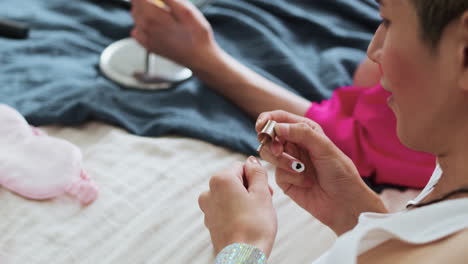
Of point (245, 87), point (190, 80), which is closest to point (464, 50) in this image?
point (245, 87)

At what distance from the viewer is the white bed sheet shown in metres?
0.80

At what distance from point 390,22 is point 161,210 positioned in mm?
502

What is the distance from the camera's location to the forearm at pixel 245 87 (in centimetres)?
106

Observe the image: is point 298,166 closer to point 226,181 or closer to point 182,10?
point 226,181

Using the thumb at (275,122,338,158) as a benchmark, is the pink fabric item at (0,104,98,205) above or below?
below

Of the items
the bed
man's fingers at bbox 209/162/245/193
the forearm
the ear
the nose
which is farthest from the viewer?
the forearm

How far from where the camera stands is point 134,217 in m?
0.86

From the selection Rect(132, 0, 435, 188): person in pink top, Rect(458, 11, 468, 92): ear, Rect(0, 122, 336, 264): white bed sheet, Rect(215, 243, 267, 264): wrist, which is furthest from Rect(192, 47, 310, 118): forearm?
Rect(458, 11, 468, 92): ear

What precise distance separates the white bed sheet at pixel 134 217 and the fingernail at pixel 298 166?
16 centimetres

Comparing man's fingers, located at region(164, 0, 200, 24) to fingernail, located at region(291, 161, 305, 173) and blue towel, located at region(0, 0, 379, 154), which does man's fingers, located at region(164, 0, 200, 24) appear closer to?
blue towel, located at region(0, 0, 379, 154)

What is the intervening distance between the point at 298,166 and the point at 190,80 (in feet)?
1.61

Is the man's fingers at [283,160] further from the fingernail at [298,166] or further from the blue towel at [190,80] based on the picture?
the blue towel at [190,80]

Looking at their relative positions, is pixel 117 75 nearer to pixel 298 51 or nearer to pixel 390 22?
pixel 298 51

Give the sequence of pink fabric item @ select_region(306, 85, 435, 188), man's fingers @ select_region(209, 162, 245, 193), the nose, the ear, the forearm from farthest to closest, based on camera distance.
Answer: the forearm
pink fabric item @ select_region(306, 85, 435, 188)
man's fingers @ select_region(209, 162, 245, 193)
the nose
the ear
